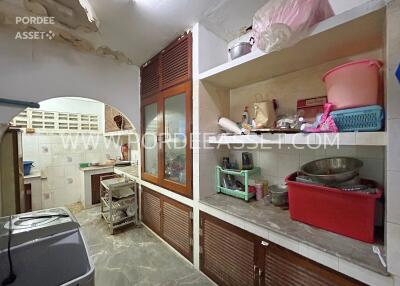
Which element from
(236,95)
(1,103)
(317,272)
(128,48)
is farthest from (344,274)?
(1,103)

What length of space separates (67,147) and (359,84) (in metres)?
3.97

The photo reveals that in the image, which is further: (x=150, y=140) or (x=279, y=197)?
(x=150, y=140)

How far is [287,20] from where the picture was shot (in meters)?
0.89

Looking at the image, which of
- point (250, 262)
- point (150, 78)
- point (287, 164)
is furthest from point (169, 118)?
point (250, 262)

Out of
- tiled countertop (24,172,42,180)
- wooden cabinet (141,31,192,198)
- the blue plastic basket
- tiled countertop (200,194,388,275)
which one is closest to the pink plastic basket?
the blue plastic basket

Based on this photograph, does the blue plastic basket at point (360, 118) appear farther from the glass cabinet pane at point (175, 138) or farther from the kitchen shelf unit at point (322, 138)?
the glass cabinet pane at point (175, 138)

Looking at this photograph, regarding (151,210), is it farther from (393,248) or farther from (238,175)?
(393,248)

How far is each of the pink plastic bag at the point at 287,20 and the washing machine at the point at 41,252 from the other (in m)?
1.35

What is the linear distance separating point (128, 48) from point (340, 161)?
2.11 meters

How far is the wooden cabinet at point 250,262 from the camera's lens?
89 cm

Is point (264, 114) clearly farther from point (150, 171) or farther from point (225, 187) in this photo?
point (150, 171)

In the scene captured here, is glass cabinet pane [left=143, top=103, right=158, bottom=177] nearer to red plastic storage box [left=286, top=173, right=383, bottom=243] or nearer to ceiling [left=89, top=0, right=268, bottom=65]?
ceiling [left=89, top=0, right=268, bottom=65]

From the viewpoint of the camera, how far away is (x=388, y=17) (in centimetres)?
70

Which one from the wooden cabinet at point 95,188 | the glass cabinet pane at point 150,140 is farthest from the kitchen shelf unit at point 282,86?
the wooden cabinet at point 95,188
